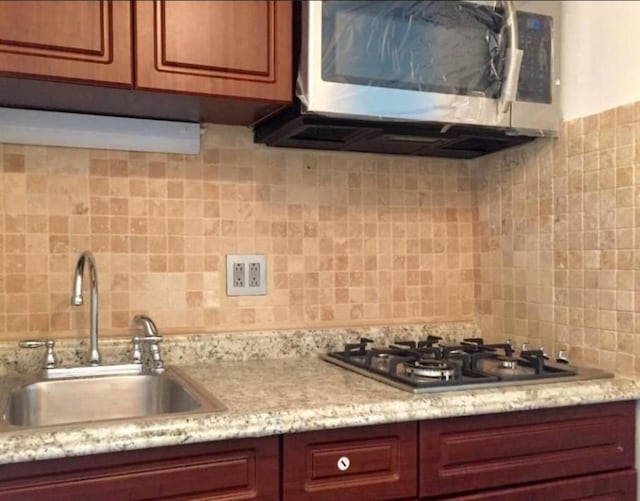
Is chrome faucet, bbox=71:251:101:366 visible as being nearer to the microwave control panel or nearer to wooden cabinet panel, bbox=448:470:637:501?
wooden cabinet panel, bbox=448:470:637:501

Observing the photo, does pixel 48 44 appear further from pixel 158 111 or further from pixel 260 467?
pixel 260 467

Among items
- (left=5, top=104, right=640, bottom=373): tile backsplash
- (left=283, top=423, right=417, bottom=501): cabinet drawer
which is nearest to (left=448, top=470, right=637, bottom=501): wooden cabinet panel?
(left=283, top=423, right=417, bottom=501): cabinet drawer

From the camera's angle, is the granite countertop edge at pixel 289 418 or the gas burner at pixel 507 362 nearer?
the granite countertop edge at pixel 289 418

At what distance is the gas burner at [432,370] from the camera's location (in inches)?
48.4

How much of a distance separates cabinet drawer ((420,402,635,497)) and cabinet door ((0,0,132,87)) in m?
0.89

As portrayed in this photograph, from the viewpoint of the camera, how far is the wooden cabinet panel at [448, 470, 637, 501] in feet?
3.87

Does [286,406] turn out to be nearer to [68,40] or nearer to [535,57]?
[68,40]

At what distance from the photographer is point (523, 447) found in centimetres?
119

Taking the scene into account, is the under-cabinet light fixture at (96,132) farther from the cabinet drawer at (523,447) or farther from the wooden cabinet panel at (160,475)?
the cabinet drawer at (523,447)

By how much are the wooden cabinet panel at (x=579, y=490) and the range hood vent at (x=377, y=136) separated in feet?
2.54

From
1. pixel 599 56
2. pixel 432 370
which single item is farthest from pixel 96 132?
pixel 599 56

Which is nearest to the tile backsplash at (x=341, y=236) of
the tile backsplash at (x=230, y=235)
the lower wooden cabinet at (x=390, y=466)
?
the tile backsplash at (x=230, y=235)

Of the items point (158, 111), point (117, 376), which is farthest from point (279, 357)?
point (158, 111)

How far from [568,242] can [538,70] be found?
0.42 m
